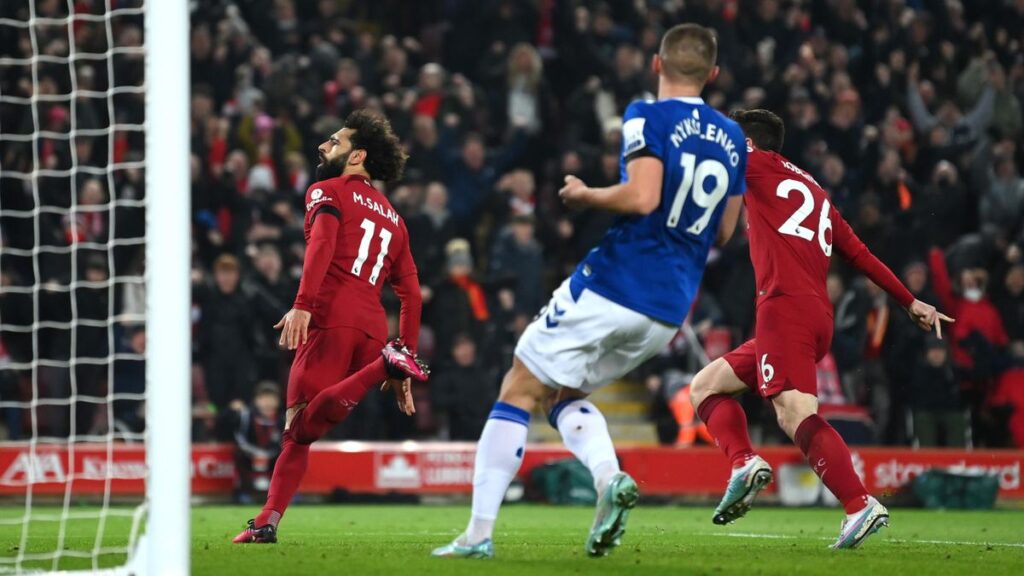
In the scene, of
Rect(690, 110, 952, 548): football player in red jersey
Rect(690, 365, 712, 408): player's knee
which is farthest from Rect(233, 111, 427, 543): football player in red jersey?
Rect(690, 110, 952, 548): football player in red jersey

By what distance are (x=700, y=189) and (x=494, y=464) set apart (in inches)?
59.0

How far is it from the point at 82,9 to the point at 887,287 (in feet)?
36.4

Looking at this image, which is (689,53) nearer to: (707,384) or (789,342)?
(789,342)

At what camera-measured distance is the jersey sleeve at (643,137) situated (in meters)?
6.20

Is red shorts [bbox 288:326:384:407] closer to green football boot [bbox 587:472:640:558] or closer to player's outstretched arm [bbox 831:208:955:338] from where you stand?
green football boot [bbox 587:472:640:558]

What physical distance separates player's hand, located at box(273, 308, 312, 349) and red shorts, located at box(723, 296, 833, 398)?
8.01 feet

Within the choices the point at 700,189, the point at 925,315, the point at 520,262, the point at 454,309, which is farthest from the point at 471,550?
the point at 520,262

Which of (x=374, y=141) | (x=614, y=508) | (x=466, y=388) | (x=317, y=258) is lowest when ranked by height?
(x=466, y=388)

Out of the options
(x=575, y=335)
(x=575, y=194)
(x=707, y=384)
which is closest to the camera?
(x=575, y=194)

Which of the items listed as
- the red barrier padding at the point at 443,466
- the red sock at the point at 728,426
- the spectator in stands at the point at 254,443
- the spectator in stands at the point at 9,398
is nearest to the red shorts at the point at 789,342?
the red sock at the point at 728,426

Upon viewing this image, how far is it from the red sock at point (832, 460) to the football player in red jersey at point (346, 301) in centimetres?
208

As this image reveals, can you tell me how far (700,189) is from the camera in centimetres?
638

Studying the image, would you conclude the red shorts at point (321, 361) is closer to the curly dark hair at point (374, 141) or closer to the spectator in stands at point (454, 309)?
the curly dark hair at point (374, 141)

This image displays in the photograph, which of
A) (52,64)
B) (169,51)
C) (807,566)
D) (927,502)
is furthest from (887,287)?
(52,64)
